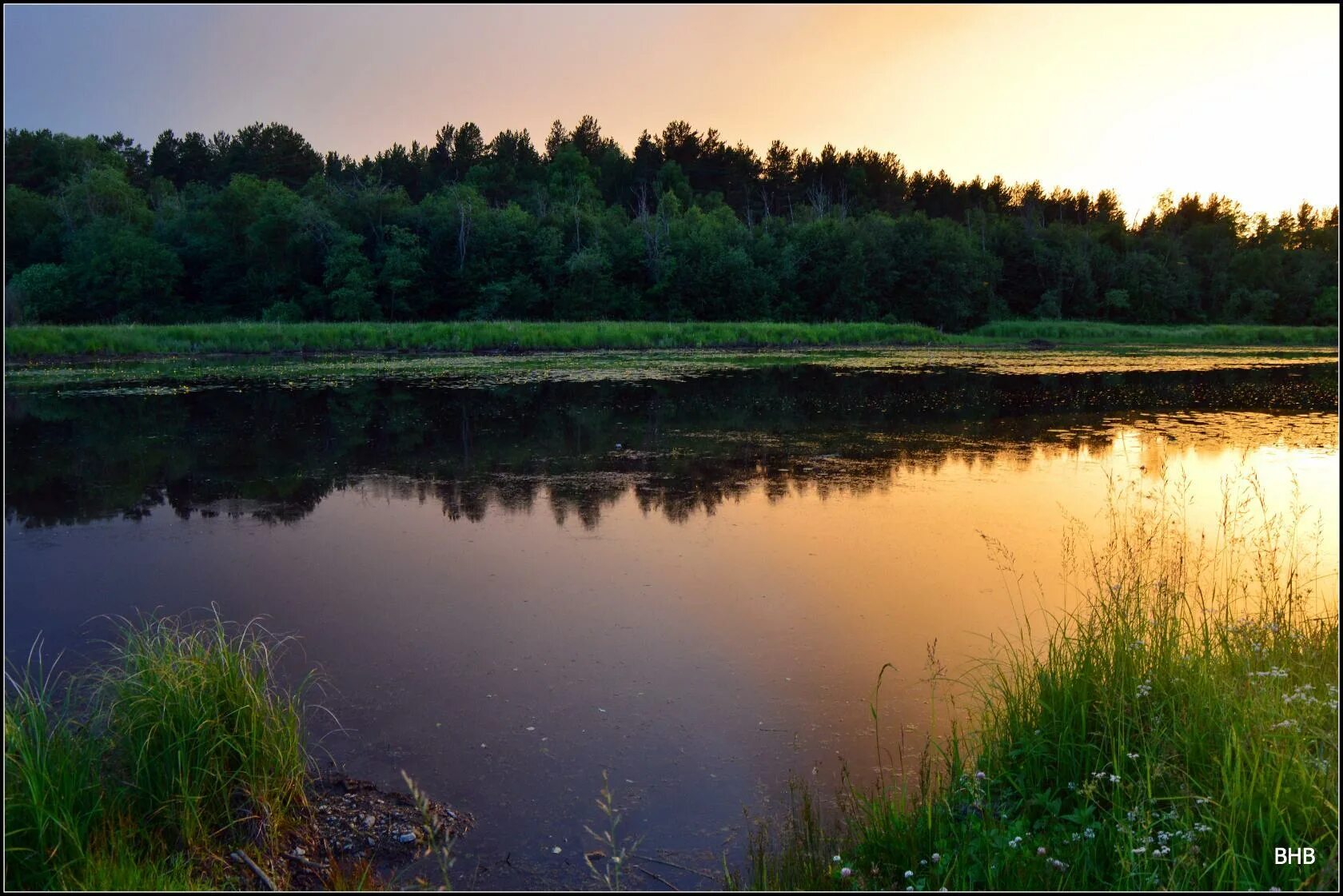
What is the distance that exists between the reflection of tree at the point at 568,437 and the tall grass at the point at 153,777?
19.0 feet

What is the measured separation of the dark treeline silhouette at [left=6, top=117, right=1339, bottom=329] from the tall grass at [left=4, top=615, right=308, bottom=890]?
142ft

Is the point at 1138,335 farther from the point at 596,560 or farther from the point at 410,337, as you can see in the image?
the point at 596,560

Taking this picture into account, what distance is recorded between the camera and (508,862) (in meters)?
4.09

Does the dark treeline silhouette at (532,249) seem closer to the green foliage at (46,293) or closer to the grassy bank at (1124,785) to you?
the green foliage at (46,293)

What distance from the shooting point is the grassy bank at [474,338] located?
33062 millimetres

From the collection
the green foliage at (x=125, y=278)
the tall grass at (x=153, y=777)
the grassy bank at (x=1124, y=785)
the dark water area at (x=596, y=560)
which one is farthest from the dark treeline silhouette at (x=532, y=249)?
the grassy bank at (x=1124, y=785)

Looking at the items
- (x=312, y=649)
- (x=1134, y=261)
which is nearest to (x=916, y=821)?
(x=312, y=649)

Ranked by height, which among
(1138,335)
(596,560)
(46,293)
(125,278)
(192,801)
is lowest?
(192,801)

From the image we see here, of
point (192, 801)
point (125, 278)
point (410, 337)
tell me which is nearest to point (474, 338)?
A: point (410, 337)

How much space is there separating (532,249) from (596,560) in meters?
49.9

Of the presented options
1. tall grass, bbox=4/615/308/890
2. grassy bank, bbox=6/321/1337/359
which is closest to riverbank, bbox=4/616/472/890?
tall grass, bbox=4/615/308/890

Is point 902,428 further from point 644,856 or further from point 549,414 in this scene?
point 644,856

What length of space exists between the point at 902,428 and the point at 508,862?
13.5 m

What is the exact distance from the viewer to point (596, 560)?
27.9ft
